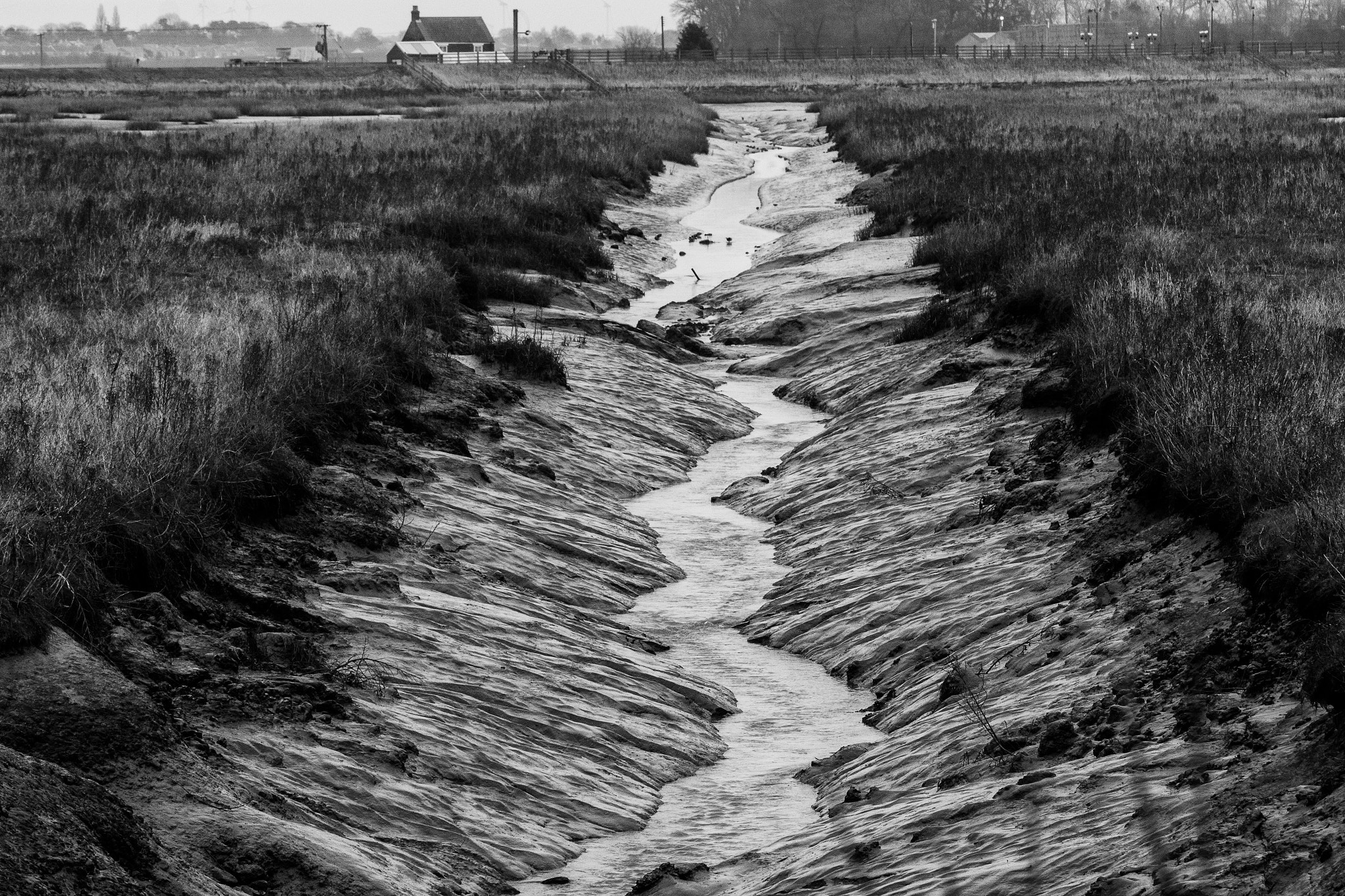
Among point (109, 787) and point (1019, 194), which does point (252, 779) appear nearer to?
point (109, 787)

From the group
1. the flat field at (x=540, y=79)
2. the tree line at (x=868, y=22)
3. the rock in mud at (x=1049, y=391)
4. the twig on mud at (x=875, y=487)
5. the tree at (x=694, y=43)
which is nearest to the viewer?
the twig on mud at (x=875, y=487)

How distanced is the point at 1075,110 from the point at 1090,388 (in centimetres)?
3373

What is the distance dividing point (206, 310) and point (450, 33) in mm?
132924

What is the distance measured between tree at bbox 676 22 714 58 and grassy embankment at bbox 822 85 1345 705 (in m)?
81.9

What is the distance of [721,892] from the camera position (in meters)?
6.11

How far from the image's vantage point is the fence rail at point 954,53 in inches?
4407

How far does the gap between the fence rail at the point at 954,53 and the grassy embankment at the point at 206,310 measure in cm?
7348

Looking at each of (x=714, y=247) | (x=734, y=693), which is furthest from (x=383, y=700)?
(x=714, y=247)

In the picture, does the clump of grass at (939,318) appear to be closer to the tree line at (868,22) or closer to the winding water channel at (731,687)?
the winding water channel at (731,687)

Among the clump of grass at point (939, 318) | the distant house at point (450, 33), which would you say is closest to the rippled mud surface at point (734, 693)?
the clump of grass at point (939, 318)

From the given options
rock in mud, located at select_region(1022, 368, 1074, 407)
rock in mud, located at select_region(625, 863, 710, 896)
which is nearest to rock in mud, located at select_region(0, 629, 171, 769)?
rock in mud, located at select_region(625, 863, 710, 896)

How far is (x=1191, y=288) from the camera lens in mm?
12883

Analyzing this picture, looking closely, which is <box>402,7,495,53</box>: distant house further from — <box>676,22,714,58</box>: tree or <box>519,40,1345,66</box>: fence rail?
<box>676,22,714,58</box>: tree

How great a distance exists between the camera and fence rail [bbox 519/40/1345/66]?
11194 cm
